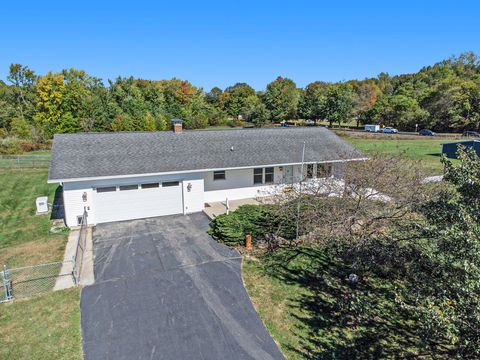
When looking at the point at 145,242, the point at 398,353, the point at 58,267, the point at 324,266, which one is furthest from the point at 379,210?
the point at 58,267

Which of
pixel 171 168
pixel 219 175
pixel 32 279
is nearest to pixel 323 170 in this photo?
pixel 219 175

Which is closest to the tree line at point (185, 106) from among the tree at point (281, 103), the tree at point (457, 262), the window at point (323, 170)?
the tree at point (281, 103)

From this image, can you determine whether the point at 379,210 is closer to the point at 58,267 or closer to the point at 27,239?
the point at 58,267

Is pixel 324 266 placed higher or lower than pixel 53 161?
lower

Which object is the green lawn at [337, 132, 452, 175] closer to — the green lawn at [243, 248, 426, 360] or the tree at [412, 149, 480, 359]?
the green lawn at [243, 248, 426, 360]

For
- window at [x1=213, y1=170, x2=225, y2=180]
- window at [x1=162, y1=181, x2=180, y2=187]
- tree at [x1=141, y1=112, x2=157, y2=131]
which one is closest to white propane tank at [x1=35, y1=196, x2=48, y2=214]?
window at [x1=162, y1=181, x2=180, y2=187]

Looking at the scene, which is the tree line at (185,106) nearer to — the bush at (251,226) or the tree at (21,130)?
the tree at (21,130)
